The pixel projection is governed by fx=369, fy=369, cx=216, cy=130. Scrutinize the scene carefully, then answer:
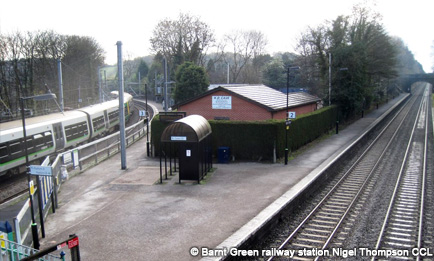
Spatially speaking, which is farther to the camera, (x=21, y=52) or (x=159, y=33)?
(x=159, y=33)

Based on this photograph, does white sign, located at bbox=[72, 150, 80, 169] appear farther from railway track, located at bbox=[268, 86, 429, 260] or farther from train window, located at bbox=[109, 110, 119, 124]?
train window, located at bbox=[109, 110, 119, 124]

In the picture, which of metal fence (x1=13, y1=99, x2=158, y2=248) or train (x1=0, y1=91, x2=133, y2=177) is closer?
metal fence (x1=13, y1=99, x2=158, y2=248)

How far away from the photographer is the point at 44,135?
20750 millimetres

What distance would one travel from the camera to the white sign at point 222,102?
78.4ft

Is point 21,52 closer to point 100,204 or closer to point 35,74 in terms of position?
point 35,74

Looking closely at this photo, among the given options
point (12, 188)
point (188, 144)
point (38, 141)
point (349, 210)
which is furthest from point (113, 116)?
point (349, 210)

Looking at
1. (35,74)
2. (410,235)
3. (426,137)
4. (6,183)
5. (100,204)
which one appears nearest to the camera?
(410,235)

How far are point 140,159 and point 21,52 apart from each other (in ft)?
87.0

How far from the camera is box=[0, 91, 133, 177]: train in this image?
688 inches

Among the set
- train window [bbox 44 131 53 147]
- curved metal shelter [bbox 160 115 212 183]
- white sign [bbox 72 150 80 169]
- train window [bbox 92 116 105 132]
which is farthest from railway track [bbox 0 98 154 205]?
train window [bbox 92 116 105 132]

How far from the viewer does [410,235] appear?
10.4 m

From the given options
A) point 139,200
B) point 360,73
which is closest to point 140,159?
point 139,200

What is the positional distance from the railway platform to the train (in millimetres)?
3372

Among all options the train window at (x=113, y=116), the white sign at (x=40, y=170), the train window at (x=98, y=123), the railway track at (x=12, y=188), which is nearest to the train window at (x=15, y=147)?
the railway track at (x=12, y=188)
